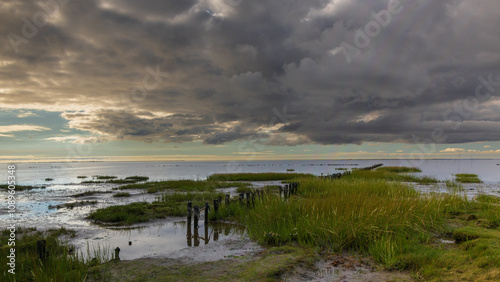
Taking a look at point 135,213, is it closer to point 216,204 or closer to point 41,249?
point 216,204

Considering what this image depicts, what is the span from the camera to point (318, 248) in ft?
25.2

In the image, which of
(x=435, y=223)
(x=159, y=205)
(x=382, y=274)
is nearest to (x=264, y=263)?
(x=382, y=274)

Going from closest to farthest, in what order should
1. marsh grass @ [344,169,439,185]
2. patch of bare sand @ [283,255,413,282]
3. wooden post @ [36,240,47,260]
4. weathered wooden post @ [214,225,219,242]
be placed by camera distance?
patch of bare sand @ [283,255,413,282]
wooden post @ [36,240,47,260]
weathered wooden post @ [214,225,219,242]
marsh grass @ [344,169,439,185]

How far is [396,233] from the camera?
8.00 m

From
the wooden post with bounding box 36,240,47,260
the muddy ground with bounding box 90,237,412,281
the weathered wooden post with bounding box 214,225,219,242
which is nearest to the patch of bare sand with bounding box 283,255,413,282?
the muddy ground with bounding box 90,237,412,281

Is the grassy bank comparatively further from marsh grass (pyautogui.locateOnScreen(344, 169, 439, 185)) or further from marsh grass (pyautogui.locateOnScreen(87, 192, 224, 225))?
marsh grass (pyautogui.locateOnScreen(344, 169, 439, 185))

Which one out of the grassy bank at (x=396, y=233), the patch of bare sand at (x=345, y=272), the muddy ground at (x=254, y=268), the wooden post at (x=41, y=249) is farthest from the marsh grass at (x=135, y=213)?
the patch of bare sand at (x=345, y=272)

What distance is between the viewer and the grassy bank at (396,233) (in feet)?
19.4

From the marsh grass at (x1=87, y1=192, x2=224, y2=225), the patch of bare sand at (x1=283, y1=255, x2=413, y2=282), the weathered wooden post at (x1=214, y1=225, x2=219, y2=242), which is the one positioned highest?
the patch of bare sand at (x1=283, y1=255, x2=413, y2=282)

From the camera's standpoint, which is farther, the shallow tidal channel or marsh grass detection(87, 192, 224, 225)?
marsh grass detection(87, 192, 224, 225)

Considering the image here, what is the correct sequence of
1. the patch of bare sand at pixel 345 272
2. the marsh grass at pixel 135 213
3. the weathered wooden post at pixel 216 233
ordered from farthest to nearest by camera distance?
1. the marsh grass at pixel 135 213
2. the weathered wooden post at pixel 216 233
3. the patch of bare sand at pixel 345 272

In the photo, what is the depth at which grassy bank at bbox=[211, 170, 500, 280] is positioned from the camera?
5.91 meters

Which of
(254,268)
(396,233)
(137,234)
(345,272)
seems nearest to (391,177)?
(396,233)

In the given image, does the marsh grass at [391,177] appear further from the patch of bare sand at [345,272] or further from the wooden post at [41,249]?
the wooden post at [41,249]
